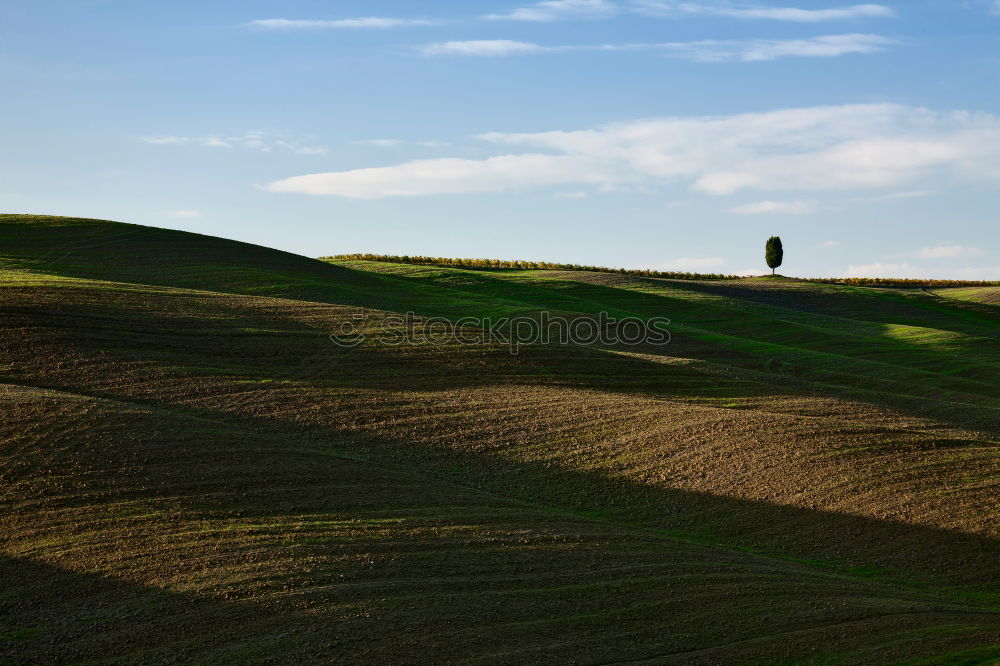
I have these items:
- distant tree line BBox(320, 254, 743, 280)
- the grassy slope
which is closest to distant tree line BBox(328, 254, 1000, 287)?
distant tree line BBox(320, 254, 743, 280)

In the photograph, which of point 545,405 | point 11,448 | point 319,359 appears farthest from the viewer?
point 319,359

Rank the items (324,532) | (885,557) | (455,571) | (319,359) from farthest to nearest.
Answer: (319,359) < (885,557) < (324,532) < (455,571)

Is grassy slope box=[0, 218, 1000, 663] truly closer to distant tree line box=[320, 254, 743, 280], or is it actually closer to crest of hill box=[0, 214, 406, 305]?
crest of hill box=[0, 214, 406, 305]

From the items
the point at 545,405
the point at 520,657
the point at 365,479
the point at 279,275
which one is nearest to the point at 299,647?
the point at 520,657

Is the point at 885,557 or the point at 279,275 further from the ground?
the point at 279,275

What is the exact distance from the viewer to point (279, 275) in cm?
4612

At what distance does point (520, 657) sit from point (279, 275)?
34.7 metres

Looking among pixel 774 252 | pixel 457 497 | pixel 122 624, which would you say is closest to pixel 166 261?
pixel 457 497

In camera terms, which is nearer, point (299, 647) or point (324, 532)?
point (299, 647)

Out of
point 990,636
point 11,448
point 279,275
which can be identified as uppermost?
point 279,275

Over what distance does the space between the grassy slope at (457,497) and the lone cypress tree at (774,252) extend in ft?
170

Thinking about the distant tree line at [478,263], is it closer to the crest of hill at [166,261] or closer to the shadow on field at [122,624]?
the crest of hill at [166,261]

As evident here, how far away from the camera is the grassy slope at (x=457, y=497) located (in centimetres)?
1493

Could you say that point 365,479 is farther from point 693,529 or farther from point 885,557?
point 885,557
